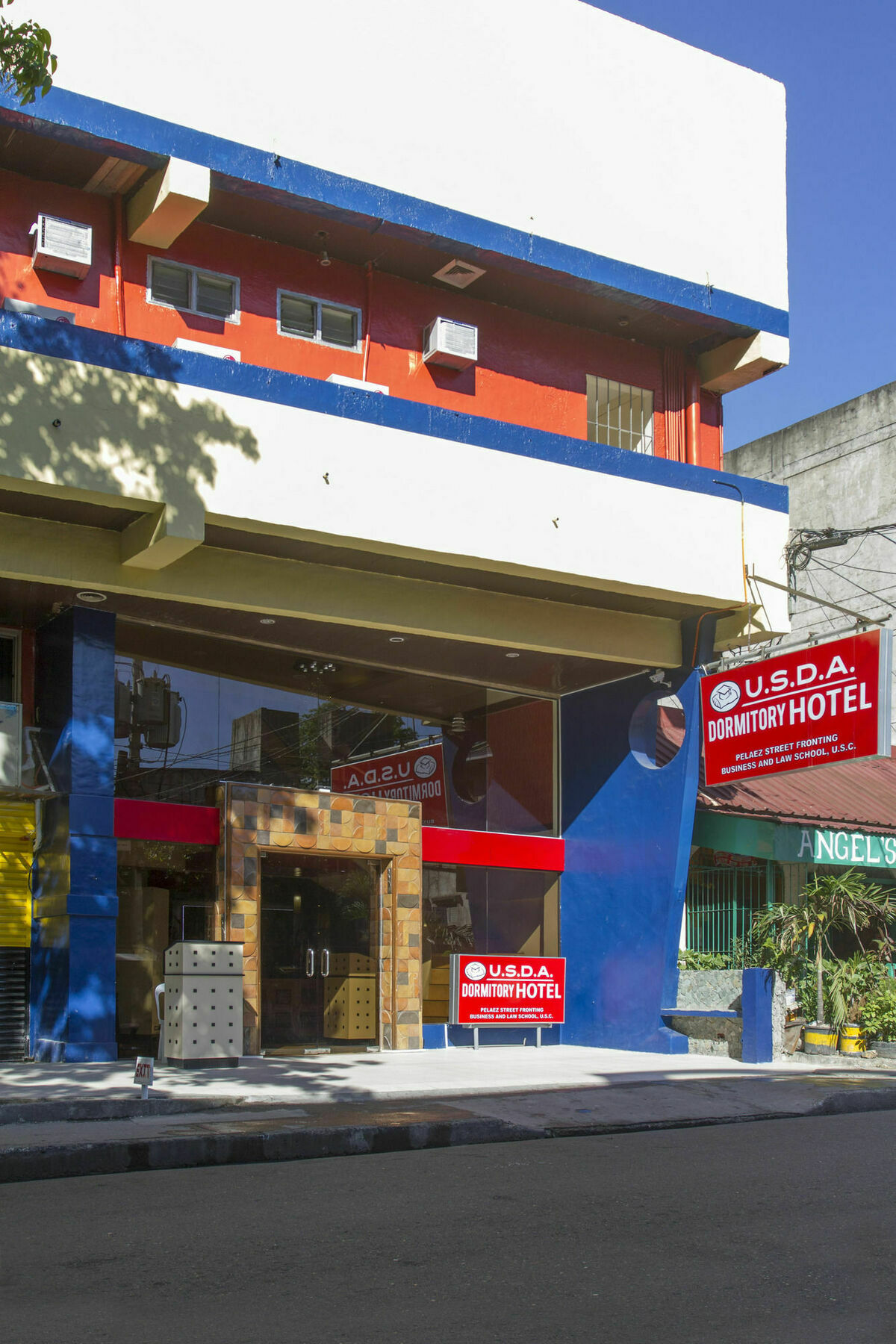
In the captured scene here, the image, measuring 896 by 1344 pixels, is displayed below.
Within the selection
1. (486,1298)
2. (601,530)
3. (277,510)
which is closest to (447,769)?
(601,530)

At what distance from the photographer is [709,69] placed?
783 inches

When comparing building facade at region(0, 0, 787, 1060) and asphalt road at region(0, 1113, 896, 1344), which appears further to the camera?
building facade at region(0, 0, 787, 1060)

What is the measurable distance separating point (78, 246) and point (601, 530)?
7.08 metres

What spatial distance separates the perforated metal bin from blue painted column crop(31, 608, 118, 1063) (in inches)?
42.2

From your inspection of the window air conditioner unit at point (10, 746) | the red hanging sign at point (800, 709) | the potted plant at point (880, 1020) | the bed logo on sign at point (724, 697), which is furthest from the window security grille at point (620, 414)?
the window air conditioner unit at point (10, 746)

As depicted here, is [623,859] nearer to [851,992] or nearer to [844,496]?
[851,992]

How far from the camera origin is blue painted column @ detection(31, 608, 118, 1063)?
50.9 ft

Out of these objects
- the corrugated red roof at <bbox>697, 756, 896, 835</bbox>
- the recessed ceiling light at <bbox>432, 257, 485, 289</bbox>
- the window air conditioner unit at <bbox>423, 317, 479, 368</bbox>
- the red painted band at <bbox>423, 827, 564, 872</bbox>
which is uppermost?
the recessed ceiling light at <bbox>432, 257, 485, 289</bbox>

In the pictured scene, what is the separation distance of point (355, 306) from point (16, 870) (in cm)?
836

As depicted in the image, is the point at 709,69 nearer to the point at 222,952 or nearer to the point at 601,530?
the point at 601,530

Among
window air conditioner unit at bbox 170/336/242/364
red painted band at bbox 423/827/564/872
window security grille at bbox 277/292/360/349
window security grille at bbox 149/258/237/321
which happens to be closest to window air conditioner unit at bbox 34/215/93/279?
window security grille at bbox 149/258/237/321

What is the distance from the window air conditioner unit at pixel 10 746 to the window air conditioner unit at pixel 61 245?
17.0ft

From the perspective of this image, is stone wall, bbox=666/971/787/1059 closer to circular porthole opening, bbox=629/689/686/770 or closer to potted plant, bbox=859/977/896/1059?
potted plant, bbox=859/977/896/1059

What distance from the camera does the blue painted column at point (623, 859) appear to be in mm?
18812
